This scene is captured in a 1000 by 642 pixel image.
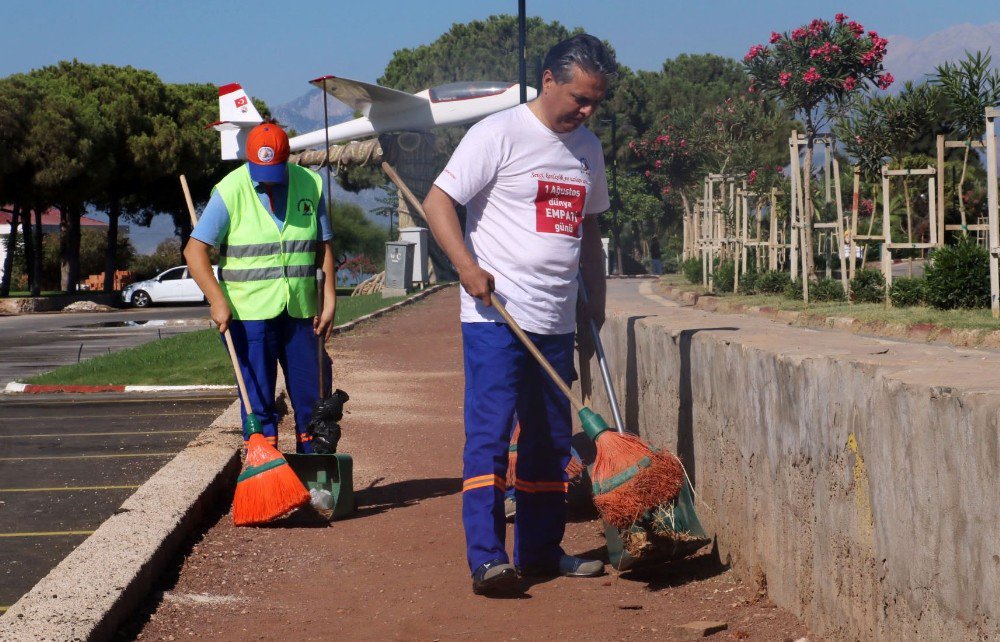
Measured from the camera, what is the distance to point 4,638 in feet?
12.7

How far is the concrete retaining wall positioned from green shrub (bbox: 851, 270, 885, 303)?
14896 millimetres

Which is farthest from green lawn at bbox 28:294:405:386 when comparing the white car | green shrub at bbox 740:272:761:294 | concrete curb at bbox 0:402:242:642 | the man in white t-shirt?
the white car

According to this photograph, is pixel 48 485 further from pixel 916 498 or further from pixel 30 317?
pixel 30 317

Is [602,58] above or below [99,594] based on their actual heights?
above

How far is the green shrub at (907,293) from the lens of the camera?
17.2 metres

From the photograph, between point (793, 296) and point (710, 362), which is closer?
point (710, 362)

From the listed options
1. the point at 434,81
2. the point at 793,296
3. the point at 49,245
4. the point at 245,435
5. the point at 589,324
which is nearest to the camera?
the point at 589,324

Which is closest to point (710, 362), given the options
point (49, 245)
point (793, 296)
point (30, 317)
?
point (793, 296)

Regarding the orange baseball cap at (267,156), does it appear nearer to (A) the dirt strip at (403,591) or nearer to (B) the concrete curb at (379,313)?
(A) the dirt strip at (403,591)

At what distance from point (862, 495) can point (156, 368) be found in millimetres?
11240

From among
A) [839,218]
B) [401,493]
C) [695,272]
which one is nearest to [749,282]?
[839,218]

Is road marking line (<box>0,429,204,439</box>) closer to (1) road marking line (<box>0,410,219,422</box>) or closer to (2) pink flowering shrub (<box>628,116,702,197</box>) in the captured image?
(1) road marking line (<box>0,410,219,422</box>)

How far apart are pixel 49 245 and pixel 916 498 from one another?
6285cm

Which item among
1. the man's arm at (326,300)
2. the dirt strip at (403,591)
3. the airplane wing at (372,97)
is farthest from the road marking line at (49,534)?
the airplane wing at (372,97)
